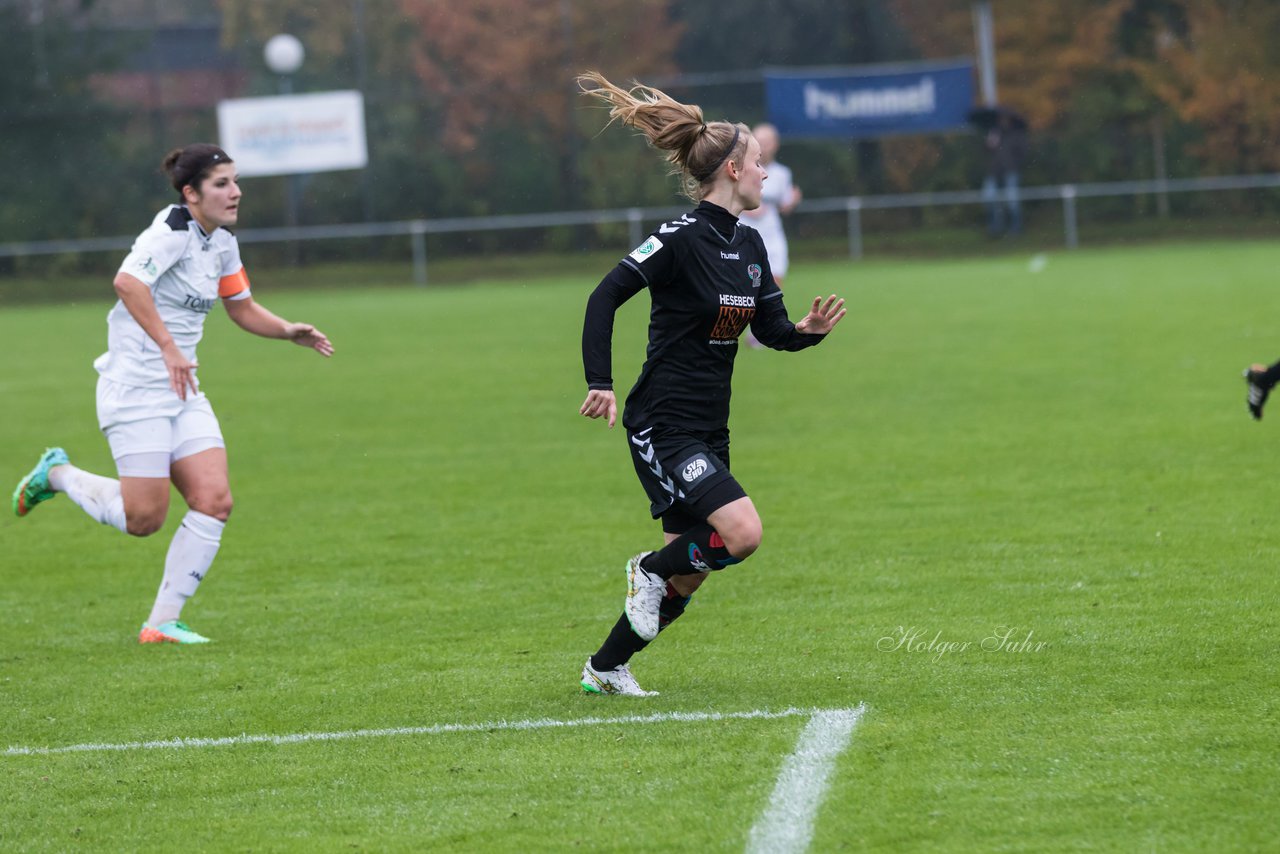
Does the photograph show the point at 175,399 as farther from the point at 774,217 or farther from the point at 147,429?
the point at 774,217

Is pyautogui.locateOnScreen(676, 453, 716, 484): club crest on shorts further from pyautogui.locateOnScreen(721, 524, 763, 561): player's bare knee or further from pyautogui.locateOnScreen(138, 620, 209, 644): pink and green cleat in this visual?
pyautogui.locateOnScreen(138, 620, 209, 644): pink and green cleat

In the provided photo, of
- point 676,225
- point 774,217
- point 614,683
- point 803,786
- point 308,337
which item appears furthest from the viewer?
point 774,217

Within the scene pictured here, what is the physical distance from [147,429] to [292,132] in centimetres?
2818

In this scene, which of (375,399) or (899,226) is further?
(899,226)

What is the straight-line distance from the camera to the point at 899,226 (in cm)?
3403

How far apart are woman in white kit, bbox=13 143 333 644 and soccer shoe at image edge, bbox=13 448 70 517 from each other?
639mm

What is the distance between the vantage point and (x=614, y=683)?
5500mm

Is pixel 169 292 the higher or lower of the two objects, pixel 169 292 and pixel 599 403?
the higher

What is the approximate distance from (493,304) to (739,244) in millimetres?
20473

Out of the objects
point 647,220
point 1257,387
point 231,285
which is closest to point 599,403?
point 231,285

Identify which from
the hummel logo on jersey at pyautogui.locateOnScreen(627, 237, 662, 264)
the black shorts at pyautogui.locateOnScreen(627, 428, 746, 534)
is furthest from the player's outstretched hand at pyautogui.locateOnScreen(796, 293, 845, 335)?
the hummel logo on jersey at pyautogui.locateOnScreen(627, 237, 662, 264)

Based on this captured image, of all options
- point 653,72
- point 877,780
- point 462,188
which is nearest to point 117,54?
point 462,188

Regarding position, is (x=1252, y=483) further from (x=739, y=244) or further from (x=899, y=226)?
(x=899, y=226)

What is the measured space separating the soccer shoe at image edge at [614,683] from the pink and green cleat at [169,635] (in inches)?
74.1
